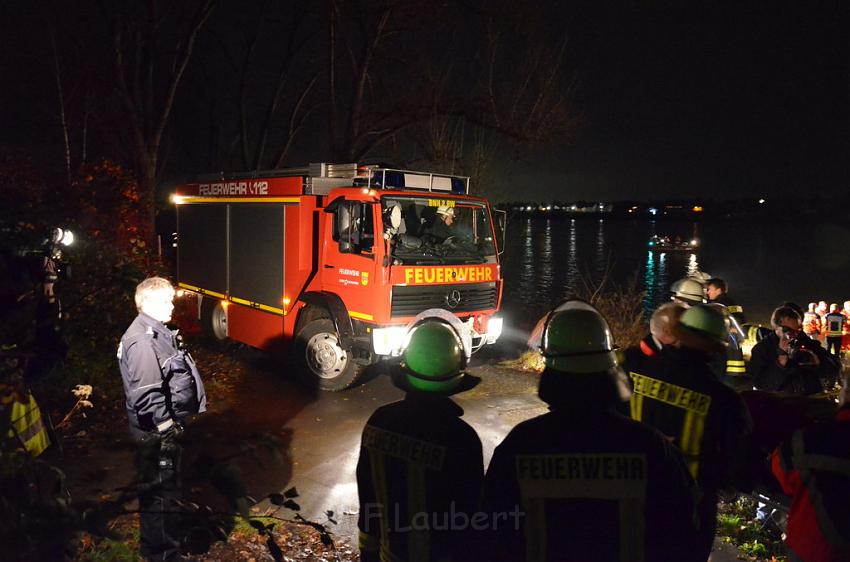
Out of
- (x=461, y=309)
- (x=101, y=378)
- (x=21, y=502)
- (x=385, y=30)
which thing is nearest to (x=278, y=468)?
(x=101, y=378)

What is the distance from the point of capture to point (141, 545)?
364 centimetres

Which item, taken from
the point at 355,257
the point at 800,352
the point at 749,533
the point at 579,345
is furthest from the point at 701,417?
the point at 355,257

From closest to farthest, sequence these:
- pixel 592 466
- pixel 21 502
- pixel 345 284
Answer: pixel 21 502
pixel 592 466
pixel 345 284

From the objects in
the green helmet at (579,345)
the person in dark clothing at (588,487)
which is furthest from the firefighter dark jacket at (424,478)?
the green helmet at (579,345)

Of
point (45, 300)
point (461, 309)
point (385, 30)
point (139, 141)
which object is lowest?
point (461, 309)

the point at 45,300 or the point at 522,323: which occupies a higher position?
the point at 45,300

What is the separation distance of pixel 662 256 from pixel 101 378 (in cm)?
5318

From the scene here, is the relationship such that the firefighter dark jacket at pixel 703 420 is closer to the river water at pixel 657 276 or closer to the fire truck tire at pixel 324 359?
the fire truck tire at pixel 324 359

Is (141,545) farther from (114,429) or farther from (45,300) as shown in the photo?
(114,429)

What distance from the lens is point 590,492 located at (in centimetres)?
179

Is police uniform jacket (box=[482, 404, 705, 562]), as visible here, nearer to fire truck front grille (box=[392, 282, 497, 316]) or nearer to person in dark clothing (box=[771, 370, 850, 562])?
person in dark clothing (box=[771, 370, 850, 562])

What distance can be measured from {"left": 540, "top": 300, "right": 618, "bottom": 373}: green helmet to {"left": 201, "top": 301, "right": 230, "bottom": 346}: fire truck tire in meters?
9.57

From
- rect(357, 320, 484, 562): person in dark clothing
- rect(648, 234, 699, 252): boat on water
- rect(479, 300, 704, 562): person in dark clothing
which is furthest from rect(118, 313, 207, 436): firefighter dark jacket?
rect(648, 234, 699, 252): boat on water

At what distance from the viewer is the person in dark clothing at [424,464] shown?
2.18 m
